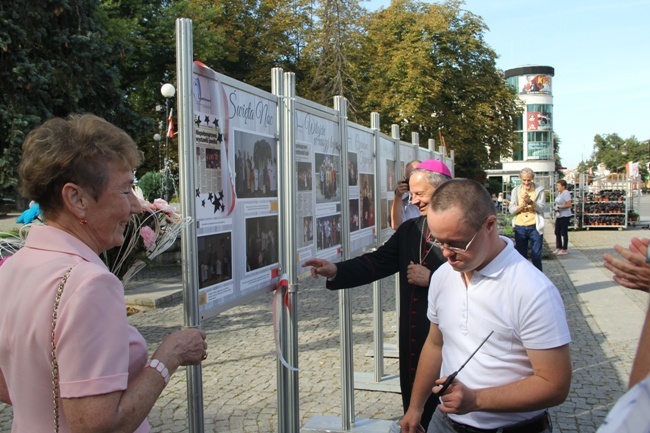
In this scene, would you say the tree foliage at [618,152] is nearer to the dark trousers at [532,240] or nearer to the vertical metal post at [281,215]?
the dark trousers at [532,240]

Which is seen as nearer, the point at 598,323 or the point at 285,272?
the point at 285,272

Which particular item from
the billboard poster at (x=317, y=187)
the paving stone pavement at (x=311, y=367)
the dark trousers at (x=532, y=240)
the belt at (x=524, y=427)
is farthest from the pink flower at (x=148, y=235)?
the dark trousers at (x=532, y=240)

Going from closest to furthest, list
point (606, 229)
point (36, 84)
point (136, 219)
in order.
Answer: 1. point (136, 219)
2. point (36, 84)
3. point (606, 229)

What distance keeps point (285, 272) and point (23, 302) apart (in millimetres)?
1945

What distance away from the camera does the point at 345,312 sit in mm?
4695

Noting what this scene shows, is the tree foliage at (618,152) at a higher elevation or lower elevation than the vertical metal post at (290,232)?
higher

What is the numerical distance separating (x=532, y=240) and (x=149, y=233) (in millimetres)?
8459

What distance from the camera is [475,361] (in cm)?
233

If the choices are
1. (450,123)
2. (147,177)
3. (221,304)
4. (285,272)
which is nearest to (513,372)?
(221,304)

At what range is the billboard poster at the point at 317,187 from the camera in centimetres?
385

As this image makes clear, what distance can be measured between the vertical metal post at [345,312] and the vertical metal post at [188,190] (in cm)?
213

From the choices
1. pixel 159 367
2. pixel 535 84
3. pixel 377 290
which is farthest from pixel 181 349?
pixel 535 84

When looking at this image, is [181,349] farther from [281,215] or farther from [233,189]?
[281,215]

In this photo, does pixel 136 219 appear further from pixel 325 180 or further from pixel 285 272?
pixel 325 180
